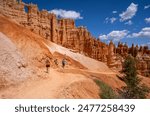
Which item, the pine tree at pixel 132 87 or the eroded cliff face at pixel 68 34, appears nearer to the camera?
the pine tree at pixel 132 87

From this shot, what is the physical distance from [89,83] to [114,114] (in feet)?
16.0

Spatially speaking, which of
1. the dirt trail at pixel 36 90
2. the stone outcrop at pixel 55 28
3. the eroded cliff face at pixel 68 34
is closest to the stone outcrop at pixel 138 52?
the eroded cliff face at pixel 68 34

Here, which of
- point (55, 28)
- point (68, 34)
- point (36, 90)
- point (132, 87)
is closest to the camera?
point (36, 90)

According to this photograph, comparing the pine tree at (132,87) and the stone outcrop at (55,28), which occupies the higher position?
the stone outcrop at (55,28)

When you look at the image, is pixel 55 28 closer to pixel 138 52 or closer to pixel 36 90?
pixel 138 52

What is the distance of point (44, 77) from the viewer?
49.5 feet

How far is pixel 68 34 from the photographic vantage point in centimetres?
4312

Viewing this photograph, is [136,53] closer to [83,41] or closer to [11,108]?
[83,41]

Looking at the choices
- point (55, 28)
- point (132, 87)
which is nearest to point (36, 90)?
point (132, 87)

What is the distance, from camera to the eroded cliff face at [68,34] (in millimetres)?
32872

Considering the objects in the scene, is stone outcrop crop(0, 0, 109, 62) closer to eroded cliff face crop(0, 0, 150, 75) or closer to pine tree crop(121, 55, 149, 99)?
eroded cliff face crop(0, 0, 150, 75)

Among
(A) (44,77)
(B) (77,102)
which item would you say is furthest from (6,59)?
(B) (77,102)

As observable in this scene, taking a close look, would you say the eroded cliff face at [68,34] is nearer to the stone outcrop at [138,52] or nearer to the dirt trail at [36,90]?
the stone outcrop at [138,52]

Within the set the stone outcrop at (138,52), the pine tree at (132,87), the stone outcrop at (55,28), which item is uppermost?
the stone outcrop at (55,28)
